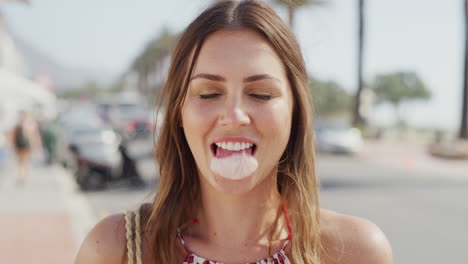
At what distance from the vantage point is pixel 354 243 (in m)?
1.73

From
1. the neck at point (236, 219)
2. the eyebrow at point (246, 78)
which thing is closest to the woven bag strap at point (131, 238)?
the neck at point (236, 219)

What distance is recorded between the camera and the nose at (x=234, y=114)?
62.9 inches

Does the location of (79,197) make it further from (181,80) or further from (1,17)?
(1,17)

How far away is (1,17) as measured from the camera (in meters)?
49.5

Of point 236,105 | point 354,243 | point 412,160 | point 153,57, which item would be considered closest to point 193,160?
point 236,105

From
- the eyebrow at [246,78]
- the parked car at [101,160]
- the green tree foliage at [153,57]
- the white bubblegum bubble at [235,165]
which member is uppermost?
the green tree foliage at [153,57]

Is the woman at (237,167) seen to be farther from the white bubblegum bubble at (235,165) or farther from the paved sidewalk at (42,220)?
the paved sidewalk at (42,220)

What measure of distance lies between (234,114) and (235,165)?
13cm

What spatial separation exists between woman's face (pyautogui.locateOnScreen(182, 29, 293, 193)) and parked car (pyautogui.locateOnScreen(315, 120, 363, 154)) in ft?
73.9

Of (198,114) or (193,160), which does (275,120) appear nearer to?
(198,114)

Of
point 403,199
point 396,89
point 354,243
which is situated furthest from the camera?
point 396,89

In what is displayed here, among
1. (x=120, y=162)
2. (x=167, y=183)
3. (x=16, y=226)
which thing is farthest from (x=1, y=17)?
(x=167, y=183)

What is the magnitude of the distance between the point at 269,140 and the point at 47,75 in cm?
6094

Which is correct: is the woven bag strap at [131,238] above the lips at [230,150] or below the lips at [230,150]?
below
